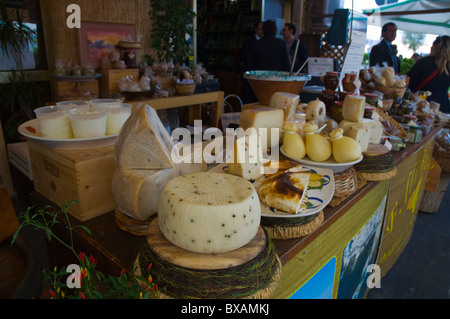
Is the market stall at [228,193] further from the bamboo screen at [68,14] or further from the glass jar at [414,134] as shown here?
the bamboo screen at [68,14]

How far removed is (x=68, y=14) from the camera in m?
3.57

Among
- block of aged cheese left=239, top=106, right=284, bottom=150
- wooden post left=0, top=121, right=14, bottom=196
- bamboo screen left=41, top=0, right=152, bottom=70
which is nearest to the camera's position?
block of aged cheese left=239, top=106, right=284, bottom=150

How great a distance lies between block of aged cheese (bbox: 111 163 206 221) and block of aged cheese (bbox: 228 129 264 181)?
9.8 inches

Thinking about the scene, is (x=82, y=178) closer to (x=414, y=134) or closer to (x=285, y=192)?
(x=285, y=192)

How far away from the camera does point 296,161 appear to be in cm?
137

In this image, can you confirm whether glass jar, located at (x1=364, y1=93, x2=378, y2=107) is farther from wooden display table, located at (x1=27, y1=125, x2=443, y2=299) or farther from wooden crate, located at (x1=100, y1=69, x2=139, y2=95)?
wooden crate, located at (x1=100, y1=69, x2=139, y2=95)

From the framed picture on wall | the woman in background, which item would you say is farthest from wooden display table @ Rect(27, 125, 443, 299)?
the framed picture on wall

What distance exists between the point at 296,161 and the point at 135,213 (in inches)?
28.9

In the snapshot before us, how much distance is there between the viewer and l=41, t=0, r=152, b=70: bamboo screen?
3480mm

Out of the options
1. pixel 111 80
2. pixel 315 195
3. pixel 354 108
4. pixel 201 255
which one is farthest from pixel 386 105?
pixel 111 80

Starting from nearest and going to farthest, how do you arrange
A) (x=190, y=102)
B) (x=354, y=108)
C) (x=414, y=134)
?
(x=354, y=108)
(x=414, y=134)
(x=190, y=102)

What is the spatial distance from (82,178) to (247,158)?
542 mm
